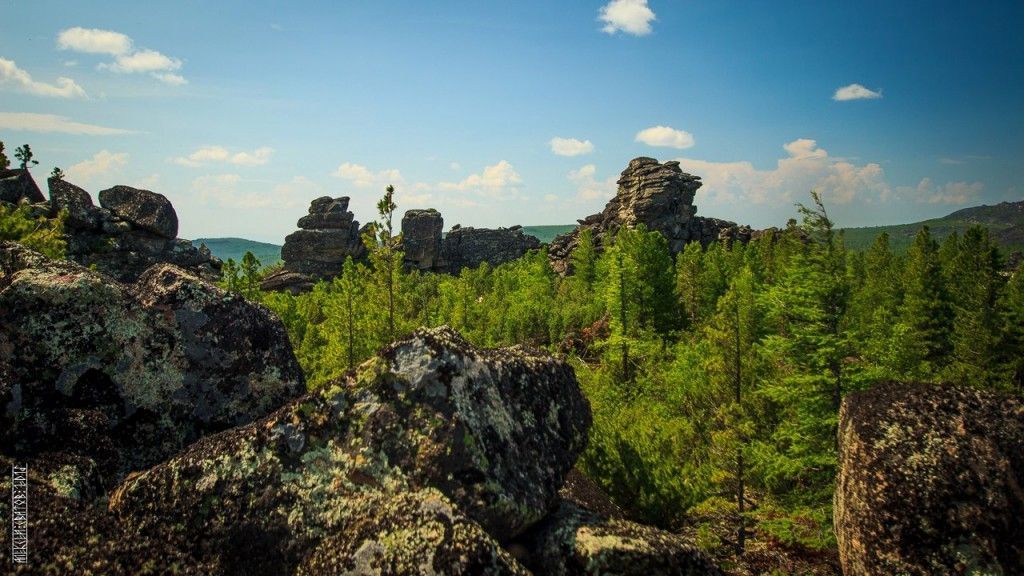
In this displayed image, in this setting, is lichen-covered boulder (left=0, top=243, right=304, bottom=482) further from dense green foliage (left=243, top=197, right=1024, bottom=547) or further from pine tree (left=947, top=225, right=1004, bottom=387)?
pine tree (left=947, top=225, right=1004, bottom=387)

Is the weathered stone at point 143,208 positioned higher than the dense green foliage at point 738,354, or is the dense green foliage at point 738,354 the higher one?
the weathered stone at point 143,208

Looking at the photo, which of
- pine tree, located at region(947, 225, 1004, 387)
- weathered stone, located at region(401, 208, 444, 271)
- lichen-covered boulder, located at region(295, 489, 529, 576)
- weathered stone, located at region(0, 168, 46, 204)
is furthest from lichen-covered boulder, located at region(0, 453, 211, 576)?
weathered stone, located at region(401, 208, 444, 271)

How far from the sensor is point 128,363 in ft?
21.1

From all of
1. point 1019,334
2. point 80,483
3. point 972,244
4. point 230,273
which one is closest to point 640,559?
point 80,483

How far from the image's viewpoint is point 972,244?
4384 centimetres

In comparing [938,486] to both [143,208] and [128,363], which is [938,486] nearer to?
[128,363]

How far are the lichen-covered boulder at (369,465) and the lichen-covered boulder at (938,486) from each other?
5.46m

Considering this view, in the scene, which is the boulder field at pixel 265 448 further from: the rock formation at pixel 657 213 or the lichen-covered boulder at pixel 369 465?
the rock formation at pixel 657 213

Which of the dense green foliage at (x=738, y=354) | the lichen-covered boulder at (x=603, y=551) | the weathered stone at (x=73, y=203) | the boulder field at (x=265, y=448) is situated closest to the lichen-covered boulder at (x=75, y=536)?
the boulder field at (x=265, y=448)

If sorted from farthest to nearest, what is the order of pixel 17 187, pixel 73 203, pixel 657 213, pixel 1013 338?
pixel 657 213 → pixel 73 203 → pixel 17 187 → pixel 1013 338

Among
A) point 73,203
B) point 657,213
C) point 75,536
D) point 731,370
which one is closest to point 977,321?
point 731,370

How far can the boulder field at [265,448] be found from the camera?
4.10 meters

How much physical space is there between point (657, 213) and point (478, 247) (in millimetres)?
47267

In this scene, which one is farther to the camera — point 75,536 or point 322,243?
point 322,243
